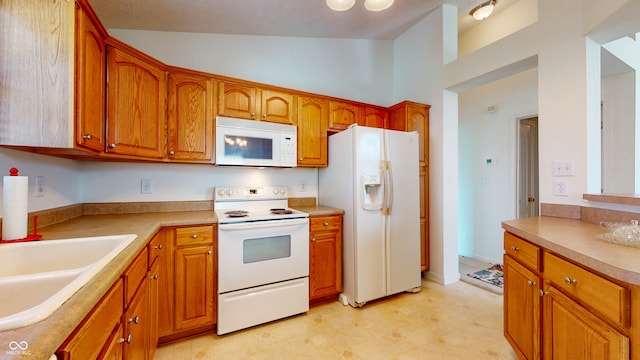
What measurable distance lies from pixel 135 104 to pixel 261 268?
1.53m

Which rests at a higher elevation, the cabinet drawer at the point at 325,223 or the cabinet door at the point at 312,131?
the cabinet door at the point at 312,131

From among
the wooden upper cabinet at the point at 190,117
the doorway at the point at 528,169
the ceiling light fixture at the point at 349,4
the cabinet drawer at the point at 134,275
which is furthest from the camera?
the doorway at the point at 528,169

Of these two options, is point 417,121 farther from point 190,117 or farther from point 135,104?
point 135,104

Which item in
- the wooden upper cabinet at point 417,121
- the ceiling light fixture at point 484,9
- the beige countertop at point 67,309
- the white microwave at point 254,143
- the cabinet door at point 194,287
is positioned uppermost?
the ceiling light fixture at point 484,9

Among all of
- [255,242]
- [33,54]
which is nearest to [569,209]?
[255,242]

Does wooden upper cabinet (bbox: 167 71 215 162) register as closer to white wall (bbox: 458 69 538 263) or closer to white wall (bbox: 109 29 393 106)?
white wall (bbox: 109 29 393 106)

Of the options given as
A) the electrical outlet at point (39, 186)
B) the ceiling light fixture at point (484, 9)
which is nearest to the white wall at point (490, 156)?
the ceiling light fixture at point (484, 9)

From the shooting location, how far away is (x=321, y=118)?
2.67 meters

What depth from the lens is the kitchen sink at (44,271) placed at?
60cm

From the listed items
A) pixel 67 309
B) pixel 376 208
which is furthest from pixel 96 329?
pixel 376 208

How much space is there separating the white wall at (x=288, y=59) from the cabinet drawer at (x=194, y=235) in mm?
1624

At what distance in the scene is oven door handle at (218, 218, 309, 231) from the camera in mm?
1897

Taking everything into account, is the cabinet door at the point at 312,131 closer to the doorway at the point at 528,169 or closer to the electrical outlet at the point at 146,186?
the electrical outlet at the point at 146,186

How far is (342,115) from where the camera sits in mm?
2787
